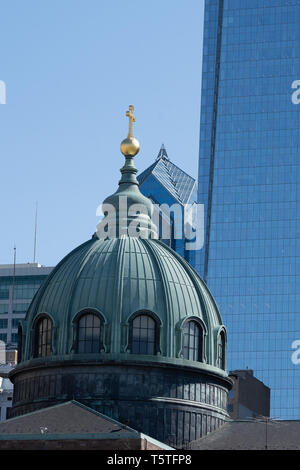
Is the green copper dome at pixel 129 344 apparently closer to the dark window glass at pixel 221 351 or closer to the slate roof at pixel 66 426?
the dark window glass at pixel 221 351

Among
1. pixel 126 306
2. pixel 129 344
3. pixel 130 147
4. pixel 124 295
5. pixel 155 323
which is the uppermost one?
pixel 130 147

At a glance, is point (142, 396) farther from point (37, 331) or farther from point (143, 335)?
point (37, 331)

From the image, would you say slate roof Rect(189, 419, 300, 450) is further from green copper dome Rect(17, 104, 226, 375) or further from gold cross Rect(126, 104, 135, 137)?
gold cross Rect(126, 104, 135, 137)

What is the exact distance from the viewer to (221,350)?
8294 centimetres

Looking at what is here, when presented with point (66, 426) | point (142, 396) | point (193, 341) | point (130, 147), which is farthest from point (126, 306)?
point (130, 147)

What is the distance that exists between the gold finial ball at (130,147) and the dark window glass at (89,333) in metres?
16.8

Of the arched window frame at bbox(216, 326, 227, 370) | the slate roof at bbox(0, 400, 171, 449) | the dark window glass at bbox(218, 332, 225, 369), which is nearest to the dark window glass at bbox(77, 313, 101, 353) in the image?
the slate roof at bbox(0, 400, 171, 449)

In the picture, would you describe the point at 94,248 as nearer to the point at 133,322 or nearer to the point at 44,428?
the point at 133,322

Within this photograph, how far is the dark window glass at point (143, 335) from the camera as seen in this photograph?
257 feet

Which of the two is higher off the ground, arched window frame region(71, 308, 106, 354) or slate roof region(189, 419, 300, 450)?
arched window frame region(71, 308, 106, 354)

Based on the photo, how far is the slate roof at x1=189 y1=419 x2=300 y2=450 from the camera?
73.6 meters

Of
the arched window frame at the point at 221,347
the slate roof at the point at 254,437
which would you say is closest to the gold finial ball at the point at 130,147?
the arched window frame at the point at 221,347
